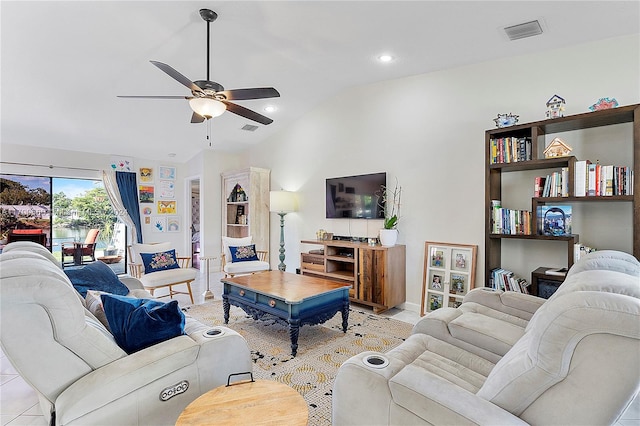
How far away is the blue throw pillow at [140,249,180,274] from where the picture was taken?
13.2 feet

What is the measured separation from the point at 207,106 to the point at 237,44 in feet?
3.51

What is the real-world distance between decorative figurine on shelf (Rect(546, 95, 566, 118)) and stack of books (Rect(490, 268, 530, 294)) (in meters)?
1.50

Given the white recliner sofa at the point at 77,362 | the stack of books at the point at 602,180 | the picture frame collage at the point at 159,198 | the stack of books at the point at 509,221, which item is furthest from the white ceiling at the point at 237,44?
the white recliner sofa at the point at 77,362

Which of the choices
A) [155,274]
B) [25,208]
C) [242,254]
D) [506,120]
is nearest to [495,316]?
[506,120]

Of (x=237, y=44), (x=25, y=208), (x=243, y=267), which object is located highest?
(x=237, y=44)

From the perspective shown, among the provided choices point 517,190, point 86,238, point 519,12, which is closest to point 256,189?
point 86,238

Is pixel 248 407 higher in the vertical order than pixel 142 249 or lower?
lower

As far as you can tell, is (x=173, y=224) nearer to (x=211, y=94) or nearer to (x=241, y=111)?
(x=241, y=111)

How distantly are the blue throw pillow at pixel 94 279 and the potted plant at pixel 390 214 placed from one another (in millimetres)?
2838

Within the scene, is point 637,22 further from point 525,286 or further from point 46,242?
point 46,242

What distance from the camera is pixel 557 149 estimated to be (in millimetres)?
2703

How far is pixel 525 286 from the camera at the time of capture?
2.99 metres

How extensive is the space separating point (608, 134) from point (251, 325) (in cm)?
380

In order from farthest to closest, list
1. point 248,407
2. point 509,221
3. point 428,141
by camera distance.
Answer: point 428,141 → point 509,221 → point 248,407
